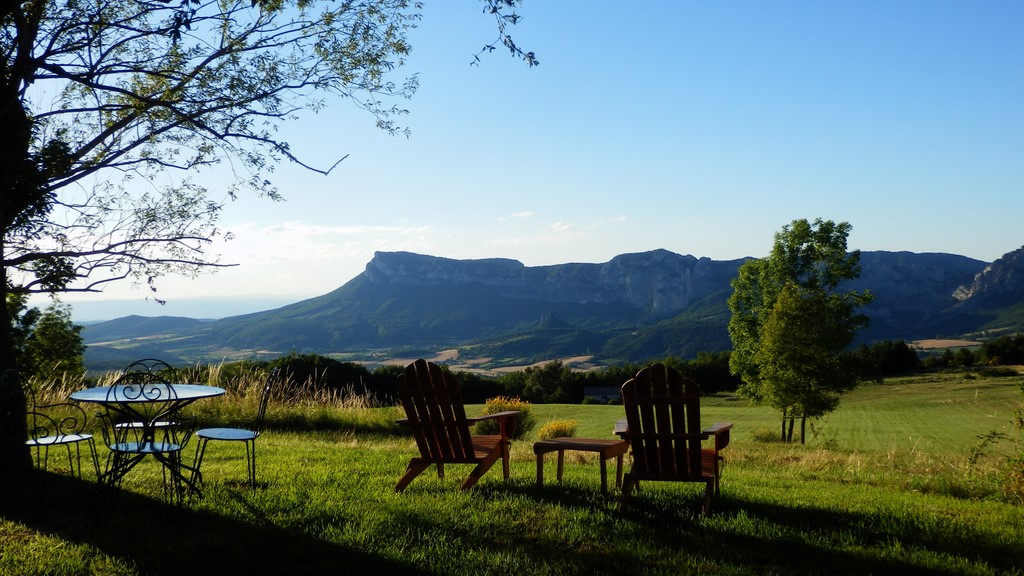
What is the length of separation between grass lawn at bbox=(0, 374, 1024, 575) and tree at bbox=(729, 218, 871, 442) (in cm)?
2103

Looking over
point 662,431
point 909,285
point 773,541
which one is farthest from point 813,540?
point 909,285

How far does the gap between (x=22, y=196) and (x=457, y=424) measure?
13.3 feet

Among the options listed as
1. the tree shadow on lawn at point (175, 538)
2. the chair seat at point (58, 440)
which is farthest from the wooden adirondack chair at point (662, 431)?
the chair seat at point (58, 440)

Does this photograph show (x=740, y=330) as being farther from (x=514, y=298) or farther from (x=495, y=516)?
(x=514, y=298)

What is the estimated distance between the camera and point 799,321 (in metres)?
27.5

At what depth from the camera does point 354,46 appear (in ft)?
24.6

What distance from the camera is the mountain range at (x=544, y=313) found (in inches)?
3964

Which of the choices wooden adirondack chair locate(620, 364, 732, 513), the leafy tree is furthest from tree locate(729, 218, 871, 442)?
the leafy tree

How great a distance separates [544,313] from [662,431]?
14611cm

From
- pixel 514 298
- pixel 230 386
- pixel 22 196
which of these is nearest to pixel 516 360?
pixel 514 298

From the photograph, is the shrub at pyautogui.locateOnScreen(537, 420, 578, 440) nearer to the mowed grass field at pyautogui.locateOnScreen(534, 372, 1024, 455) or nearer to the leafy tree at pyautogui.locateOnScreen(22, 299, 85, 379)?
the mowed grass field at pyautogui.locateOnScreen(534, 372, 1024, 455)

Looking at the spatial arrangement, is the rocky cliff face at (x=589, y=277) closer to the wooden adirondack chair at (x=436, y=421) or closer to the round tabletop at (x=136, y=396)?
the wooden adirondack chair at (x=436, y=421)

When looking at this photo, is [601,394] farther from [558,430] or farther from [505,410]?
[505,410]

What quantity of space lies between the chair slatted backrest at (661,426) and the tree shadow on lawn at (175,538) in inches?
77.7
